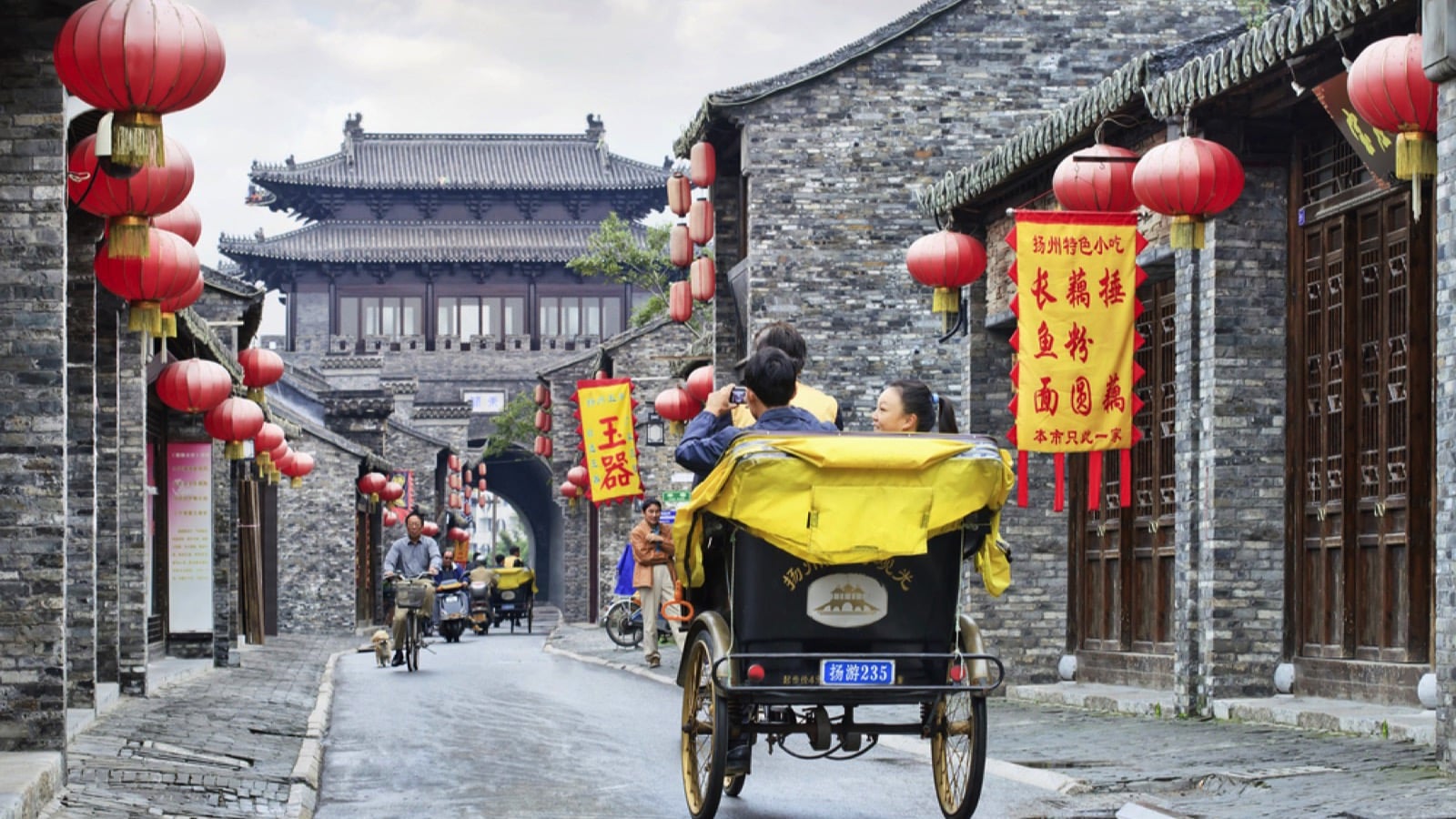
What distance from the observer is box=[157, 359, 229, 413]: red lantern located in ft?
60.7

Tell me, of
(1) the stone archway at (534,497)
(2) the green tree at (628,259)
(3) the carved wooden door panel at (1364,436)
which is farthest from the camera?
(1) the stone archway at (534,497)

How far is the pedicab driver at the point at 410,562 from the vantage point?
858 inches

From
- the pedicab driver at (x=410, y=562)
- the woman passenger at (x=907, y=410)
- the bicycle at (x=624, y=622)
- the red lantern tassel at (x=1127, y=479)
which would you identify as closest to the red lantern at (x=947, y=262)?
the red lantern tassel at (x=1127, y=479)

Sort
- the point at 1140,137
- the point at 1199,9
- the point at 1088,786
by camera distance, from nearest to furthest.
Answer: the point at 1088,786
the point at 1140,137
the point at 1199,9

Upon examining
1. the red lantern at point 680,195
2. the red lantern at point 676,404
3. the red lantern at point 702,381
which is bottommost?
the red lantern at point 676,404

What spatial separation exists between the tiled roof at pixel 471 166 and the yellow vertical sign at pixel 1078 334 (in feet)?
161

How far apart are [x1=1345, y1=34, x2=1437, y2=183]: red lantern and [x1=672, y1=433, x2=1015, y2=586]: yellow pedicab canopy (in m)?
3.08

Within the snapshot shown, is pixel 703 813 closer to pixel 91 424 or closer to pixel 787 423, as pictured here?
pixel 787 423

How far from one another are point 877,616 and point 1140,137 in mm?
8592

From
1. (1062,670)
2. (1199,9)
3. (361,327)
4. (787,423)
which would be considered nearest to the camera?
(787,423)

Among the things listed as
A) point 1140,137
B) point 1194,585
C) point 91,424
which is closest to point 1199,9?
point 1140,137

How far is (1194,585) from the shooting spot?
44.6 ft

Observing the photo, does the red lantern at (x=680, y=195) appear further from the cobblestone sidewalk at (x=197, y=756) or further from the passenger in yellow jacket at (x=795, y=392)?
the passenger in yellow jacket at (x=795, y=392)

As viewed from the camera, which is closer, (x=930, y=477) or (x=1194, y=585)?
(x=930, y=477)
